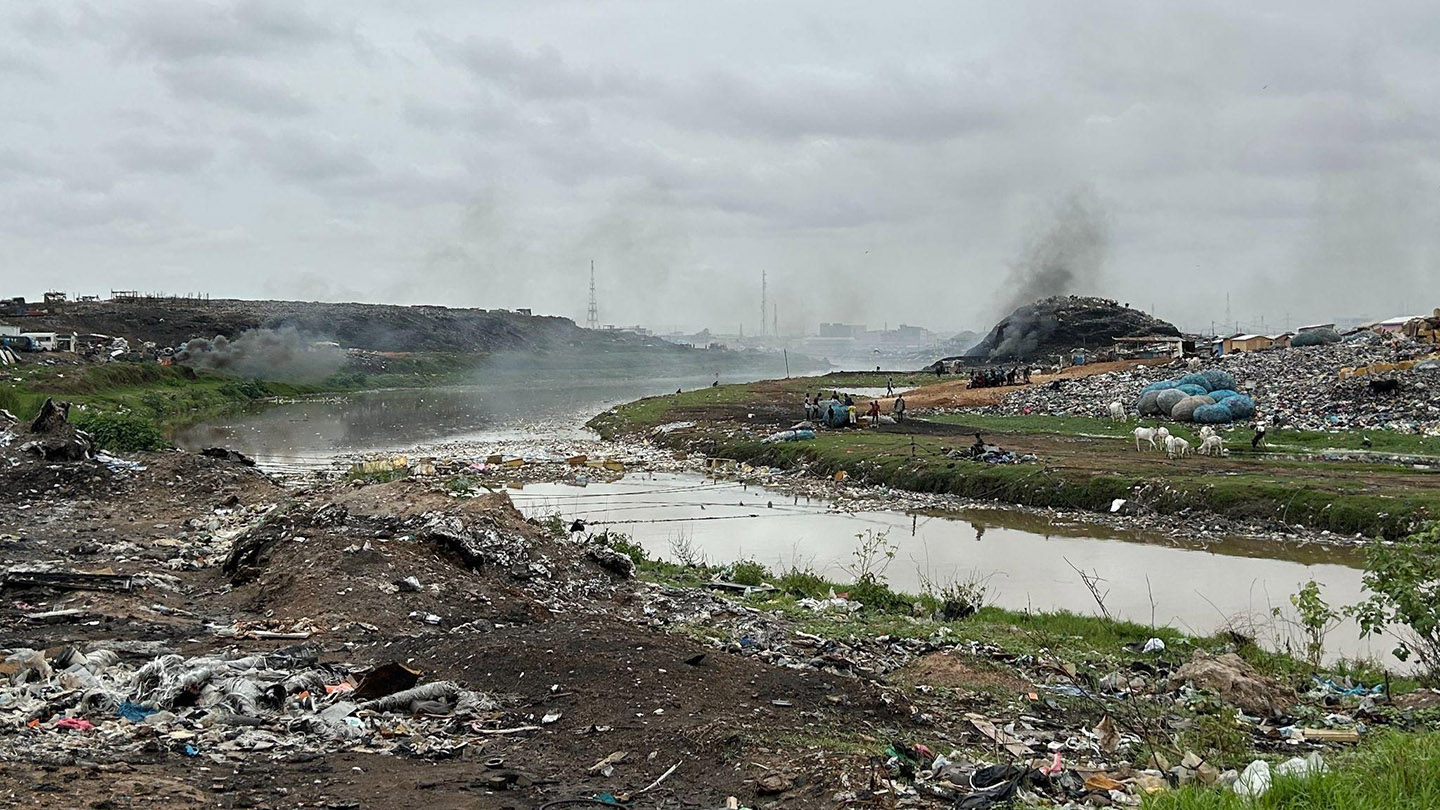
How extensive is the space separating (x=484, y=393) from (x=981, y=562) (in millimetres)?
60908

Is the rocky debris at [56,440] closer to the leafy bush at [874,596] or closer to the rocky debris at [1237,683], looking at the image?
the leafy bush at [874,596]

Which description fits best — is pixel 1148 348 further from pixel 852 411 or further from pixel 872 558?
pixel 872 558

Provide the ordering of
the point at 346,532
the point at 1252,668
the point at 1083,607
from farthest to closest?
the point at 1083,607
the point at 346,532
the point at 1252,668

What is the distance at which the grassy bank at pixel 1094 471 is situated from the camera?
17.8m

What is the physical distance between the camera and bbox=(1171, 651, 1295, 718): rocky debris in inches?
318

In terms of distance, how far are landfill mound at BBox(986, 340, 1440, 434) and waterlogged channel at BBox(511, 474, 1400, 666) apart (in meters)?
11.6

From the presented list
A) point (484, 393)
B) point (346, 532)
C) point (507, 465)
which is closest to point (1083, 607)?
point (346, 532)

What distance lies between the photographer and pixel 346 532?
491 inches

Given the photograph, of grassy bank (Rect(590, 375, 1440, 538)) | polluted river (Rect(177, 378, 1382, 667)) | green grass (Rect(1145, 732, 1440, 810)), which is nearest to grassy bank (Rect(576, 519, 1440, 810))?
green grass (Rect(1145, 732, 1440, 810))

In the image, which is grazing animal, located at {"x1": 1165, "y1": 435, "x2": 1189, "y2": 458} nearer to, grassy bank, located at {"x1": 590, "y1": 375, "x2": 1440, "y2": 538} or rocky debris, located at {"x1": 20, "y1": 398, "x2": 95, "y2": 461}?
grassy bank, located at {"x1": 590, "y1": 375, "x2": 1440, "y2": 538}

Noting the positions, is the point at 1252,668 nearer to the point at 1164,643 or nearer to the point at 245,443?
the point at 1164,643

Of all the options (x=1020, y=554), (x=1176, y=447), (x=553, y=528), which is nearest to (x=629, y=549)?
(x=553, y=528)

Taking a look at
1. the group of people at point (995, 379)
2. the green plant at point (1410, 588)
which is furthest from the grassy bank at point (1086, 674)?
the group of people at point (995, 379)

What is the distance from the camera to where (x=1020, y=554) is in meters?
17.2
